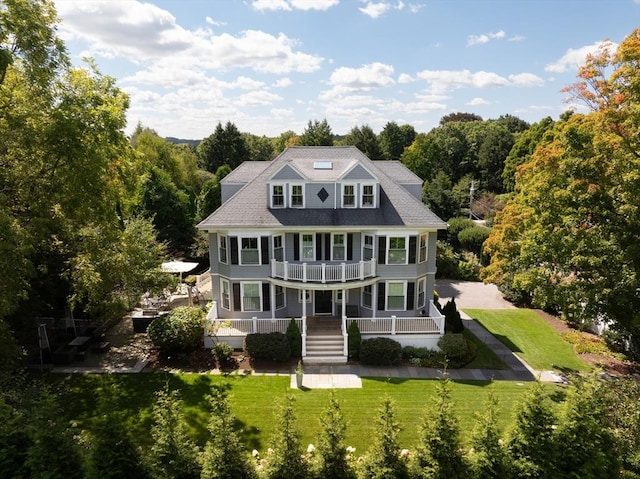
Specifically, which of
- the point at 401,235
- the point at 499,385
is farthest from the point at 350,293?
the point at 499,385

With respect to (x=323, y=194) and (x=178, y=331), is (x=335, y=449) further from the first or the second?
(x=323, y=194)

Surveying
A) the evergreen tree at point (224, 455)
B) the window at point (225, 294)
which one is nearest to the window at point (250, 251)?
the window at point (225, 294)

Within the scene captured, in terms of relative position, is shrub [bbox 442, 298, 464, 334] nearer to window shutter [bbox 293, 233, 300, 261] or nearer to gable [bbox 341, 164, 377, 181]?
gable [bbox 341, 164, 377, 181]

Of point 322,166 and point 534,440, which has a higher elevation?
point 322,166

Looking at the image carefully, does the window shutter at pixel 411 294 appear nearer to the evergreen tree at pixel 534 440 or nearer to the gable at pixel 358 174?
the gable at pixel 358 174

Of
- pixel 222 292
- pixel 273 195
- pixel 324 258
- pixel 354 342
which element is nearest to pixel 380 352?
pixel 354 342
